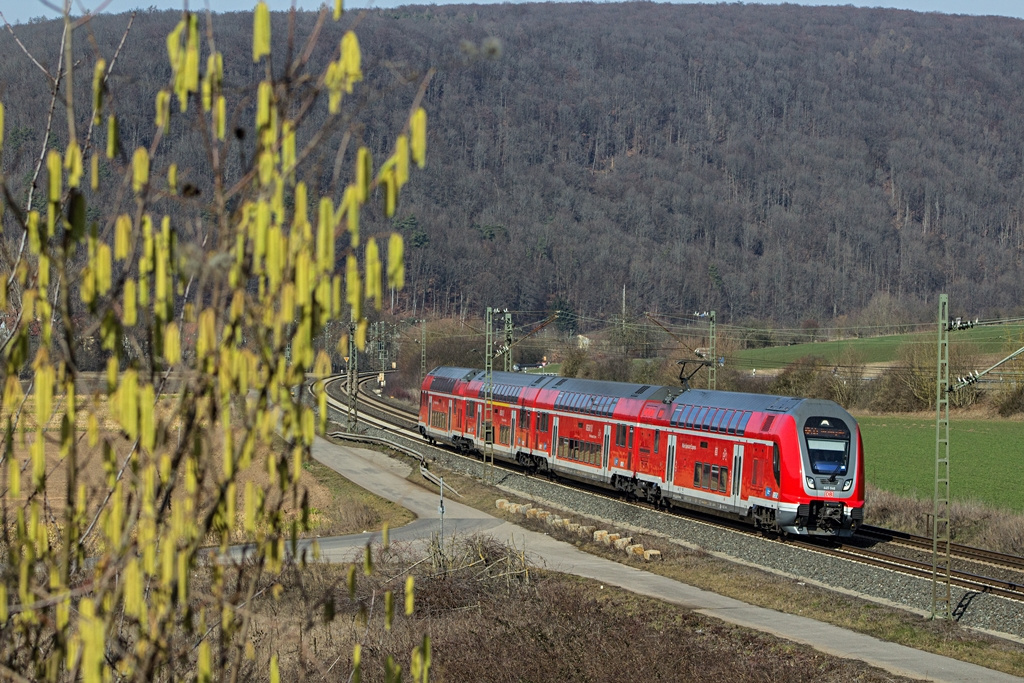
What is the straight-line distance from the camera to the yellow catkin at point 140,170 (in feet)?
18.5

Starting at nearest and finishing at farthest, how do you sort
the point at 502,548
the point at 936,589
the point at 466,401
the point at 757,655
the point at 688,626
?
the point at 757,655
the point at 688,626
the point at 936,589
the point at 502,548
the point at 466,401

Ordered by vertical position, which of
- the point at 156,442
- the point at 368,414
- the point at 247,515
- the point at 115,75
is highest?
the point at 115,75

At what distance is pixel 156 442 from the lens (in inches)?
215

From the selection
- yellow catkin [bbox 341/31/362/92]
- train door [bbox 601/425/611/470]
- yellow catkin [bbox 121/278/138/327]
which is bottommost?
train door [bbox 601/425/611/470]

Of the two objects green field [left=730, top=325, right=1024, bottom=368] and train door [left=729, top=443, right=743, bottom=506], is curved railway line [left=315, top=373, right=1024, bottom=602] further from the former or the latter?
green field [left=730, top=325, right=1024, bottom=368]

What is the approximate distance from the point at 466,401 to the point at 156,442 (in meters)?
48.1

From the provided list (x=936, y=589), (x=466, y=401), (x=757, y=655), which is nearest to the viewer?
(x=757, y=655)

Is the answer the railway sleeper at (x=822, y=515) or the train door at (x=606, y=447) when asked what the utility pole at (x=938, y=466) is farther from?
the train door at (x=606, y=447)

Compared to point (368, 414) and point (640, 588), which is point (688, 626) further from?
point (368, 414)

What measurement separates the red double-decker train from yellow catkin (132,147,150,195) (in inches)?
1013

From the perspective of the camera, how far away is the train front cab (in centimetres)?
2931

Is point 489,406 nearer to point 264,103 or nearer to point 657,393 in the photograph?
point 657,393

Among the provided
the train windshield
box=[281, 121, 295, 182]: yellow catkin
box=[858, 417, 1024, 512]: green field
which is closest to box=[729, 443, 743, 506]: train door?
the train windshield

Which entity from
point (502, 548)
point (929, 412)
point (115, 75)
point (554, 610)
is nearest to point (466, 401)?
point (502, 548)
